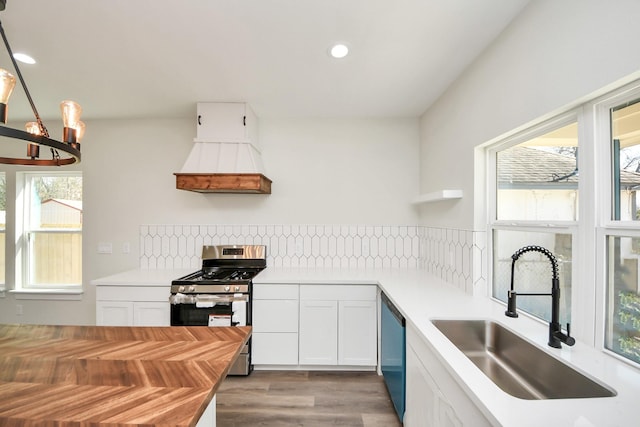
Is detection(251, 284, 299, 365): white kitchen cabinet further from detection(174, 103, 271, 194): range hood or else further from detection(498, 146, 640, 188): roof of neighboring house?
detection(498, 146, 640, 188): roof of neighboring house

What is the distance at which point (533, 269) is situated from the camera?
5.50 feet

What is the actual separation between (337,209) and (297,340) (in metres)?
1.37

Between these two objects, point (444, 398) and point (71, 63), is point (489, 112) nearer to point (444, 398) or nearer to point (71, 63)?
point (444, 398)

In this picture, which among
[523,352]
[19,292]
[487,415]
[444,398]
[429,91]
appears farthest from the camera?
[19,292]

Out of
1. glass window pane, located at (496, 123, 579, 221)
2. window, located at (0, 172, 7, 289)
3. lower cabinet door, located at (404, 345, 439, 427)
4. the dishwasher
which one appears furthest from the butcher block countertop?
window, located at (0, 172, 7, 289)

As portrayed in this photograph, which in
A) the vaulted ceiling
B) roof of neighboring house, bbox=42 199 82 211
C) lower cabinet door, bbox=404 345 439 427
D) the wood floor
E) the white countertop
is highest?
the vaulted ceiling

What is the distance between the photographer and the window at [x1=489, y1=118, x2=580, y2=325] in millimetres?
1398

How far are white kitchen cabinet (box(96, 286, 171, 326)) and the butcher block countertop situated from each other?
3.62 feet

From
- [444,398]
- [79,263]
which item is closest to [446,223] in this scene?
[444,398]

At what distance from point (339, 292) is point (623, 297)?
69.8 inches

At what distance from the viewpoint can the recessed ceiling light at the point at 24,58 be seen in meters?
1.91

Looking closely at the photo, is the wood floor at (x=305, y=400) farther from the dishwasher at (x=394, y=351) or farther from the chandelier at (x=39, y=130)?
the chandelier at (x=39, y=130)

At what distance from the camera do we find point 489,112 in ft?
5.91

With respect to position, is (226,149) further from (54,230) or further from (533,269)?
(533,269)
